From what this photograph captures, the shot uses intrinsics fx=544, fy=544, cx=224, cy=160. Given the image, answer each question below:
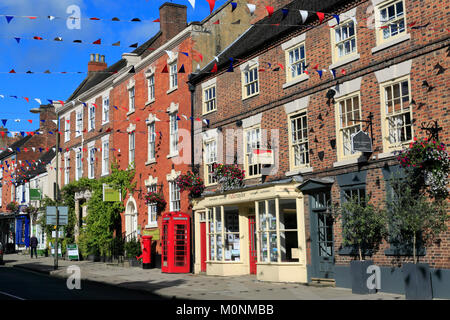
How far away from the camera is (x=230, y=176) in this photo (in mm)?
20656

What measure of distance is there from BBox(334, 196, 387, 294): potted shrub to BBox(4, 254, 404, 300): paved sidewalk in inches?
20.1

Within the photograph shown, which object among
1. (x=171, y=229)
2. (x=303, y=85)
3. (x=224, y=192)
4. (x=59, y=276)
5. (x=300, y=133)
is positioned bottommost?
(x=59, y=276)

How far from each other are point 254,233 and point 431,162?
9.25m

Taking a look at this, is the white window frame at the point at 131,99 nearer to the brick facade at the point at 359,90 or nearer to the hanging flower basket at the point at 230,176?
the brick facade at the point at 359,90

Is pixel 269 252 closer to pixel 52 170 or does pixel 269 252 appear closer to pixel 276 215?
pixel 276 215

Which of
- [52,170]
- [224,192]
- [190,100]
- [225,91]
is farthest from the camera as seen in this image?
[52,170]

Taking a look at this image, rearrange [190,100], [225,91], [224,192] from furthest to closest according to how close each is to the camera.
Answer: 1. [190,100]
2. [225,91]
3. [224,192]

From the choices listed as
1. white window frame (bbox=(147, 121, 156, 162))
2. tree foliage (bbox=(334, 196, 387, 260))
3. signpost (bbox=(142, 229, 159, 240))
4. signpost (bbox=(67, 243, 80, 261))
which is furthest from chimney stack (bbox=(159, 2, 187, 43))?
tree foliage (bbox=(334, 196, 387, 260))

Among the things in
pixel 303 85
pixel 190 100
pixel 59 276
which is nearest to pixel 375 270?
pixel 303 85

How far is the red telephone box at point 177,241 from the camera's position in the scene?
2312 cm

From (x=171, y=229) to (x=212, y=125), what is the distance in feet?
15.5

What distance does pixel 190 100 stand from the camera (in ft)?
80.4

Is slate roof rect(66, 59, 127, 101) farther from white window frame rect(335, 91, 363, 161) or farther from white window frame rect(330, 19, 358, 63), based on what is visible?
white window frame rect(335, 91, 363, 161)

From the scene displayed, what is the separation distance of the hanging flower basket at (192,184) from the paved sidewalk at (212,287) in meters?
3.48
